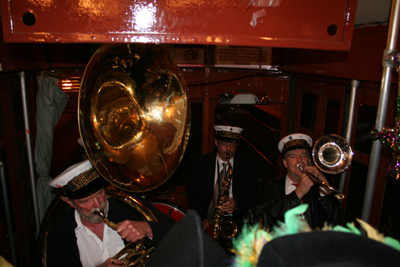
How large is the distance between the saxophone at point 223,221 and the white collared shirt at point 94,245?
1.25m

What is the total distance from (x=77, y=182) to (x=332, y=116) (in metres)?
2.83

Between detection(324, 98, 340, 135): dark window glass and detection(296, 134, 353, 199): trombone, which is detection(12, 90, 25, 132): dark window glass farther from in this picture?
detection(324, 98, 340, 135): dark window glass

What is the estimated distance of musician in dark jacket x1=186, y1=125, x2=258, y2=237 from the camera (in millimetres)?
3154

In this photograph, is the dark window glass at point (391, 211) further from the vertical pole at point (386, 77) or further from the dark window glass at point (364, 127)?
the vertical pole at point (386, 77)

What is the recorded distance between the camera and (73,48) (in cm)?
350

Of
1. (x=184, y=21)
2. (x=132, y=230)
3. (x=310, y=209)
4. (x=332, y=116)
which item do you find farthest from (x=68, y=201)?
(x=332, y=116)

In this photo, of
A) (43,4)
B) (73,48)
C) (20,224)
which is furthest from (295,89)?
(20,224)

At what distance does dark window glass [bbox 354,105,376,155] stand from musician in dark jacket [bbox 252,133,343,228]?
0.49 metres

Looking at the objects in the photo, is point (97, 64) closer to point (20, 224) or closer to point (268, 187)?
point (268, 187)

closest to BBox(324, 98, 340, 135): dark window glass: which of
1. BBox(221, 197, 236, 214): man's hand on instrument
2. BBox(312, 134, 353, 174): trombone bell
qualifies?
BBox(312, 134, 353, 174): trombone bell

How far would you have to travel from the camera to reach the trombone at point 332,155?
1872 millimetres

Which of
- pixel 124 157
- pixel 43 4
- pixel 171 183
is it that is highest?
pixel 43 4

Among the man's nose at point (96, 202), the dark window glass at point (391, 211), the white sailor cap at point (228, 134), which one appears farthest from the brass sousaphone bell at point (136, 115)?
the dark window glass at point (391, 211)

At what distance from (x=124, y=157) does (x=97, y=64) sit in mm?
679
